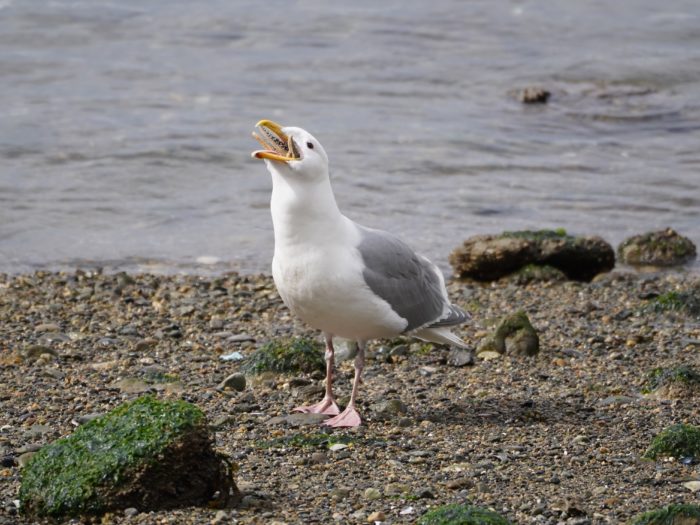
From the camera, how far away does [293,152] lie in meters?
6.33

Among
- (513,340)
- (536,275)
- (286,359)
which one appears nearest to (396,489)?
(286,359)

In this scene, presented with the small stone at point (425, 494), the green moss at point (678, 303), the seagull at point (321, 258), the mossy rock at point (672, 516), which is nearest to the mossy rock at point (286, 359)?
the seagull at point (321, 258)

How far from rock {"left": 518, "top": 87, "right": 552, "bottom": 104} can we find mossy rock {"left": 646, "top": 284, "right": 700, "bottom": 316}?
8.84 m

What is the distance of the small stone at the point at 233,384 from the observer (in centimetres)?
719

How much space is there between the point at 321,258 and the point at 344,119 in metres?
10.2

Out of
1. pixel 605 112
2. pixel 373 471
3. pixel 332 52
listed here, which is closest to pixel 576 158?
pixel 605 112

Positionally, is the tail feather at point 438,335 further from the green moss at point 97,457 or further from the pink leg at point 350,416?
the green moss at point 97,457

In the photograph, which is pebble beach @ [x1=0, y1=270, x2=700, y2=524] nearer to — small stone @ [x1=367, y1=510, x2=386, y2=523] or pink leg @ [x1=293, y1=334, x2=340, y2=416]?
small stone @ [x1=367, y1=510, x2=386, y2=523]

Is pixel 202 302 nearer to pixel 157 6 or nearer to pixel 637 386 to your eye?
pixel 637 386

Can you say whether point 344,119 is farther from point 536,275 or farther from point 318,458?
point 318,458

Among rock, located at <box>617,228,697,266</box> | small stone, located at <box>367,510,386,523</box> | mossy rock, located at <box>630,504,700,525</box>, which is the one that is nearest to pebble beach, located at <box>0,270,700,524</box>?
small stone, located at <box>367,510,386,523</box>

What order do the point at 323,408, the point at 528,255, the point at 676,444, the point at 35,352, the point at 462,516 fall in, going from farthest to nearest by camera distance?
1. the point at 528,255
2. the point at 35,352
3. the point at 323,408
4. the point at 676,444
5. the point at 462,516

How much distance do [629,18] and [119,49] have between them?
9.99 m

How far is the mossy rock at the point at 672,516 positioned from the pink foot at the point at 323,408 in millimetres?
2280
